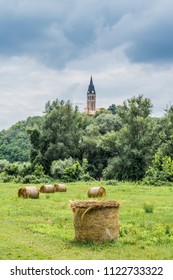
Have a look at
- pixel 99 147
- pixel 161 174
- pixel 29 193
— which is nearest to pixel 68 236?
pixel 29 193

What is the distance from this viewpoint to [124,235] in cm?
1409

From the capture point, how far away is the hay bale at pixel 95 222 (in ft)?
43.0

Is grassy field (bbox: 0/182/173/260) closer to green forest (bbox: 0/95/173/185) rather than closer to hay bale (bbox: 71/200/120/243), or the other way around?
hay bale (bbox: 71/200/120/243)

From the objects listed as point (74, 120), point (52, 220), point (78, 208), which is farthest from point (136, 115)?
point (78, 208)

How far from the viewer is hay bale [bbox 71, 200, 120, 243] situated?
43.0 feet

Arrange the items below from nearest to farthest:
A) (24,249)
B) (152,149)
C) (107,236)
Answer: (24,249) < (107,236) < (152,149)

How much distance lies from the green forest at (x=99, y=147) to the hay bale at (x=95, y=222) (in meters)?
27.0

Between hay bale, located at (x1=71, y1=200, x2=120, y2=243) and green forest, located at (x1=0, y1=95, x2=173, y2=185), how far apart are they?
27.0 meters

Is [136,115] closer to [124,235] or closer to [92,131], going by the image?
[92,131]

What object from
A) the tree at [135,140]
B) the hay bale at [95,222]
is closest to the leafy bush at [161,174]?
the tree at [135,140]

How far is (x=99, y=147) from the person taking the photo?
203 feet

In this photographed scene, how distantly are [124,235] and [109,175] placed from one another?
134 ft

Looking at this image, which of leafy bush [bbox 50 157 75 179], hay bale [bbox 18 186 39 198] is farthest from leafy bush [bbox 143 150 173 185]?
hay bale [bbox 18 186 39 198]

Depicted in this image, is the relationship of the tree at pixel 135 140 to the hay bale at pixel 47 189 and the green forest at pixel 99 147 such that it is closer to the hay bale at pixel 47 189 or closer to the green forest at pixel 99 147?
the green forest at pixel 99 147
